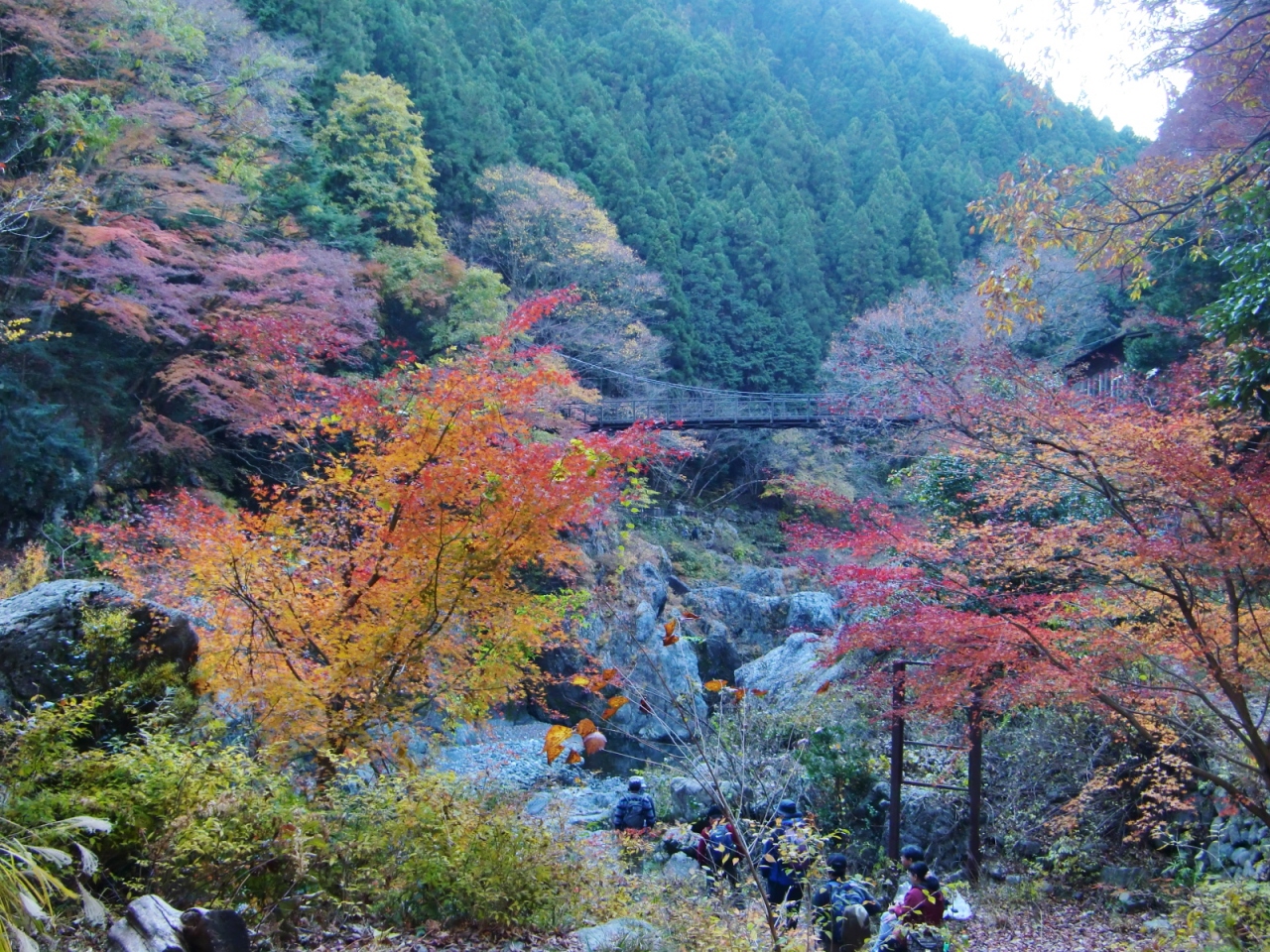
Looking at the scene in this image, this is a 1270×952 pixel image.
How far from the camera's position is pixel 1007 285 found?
180 inches

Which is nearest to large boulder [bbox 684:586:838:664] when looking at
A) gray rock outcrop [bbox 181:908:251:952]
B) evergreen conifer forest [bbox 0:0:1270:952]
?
evergreen conifer forest [bbox 0:0:1270:952]

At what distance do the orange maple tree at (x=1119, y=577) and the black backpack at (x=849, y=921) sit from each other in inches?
72.6

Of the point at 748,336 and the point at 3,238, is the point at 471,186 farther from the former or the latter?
the point at 3,238

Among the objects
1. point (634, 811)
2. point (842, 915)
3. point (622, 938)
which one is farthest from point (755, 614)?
point (622, 938)

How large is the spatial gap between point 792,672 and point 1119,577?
7045mm

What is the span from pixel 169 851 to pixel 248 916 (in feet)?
1.48

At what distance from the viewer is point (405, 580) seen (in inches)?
192

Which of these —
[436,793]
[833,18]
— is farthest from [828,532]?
[833,18]

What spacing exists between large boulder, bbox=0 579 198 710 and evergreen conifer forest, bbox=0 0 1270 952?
1.0 inches

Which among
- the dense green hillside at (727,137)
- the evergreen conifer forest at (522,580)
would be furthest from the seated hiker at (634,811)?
the dense green hillside at (727,137)

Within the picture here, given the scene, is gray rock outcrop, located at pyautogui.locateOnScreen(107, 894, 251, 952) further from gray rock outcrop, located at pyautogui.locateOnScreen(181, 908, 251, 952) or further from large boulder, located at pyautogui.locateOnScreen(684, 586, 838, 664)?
large boulder, located at pyautogui.locateOnScreen(684, 586, 838, 664)

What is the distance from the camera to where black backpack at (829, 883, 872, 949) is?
155 inches

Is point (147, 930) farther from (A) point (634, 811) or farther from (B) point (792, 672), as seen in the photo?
(B) point (792, 672)

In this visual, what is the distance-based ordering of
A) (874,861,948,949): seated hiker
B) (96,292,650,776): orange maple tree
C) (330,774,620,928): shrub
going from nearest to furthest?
(330,774,620,928): shrub
(874,861,948,949): seated hiker
(96,292,650,776): orange maple tree
